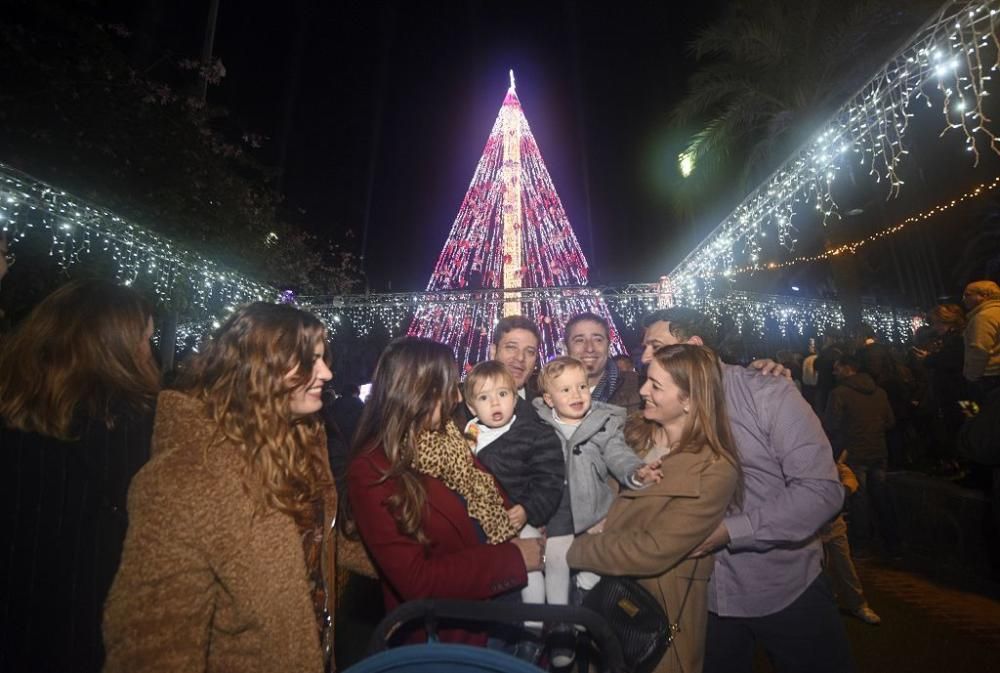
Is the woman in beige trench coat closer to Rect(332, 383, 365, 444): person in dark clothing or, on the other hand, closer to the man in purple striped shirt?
the man in purple striped shirt

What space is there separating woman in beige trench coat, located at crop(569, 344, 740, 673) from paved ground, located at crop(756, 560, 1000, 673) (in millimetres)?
→ 2495

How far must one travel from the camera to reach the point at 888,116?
548 cm

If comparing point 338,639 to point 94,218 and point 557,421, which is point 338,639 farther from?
point 94,218

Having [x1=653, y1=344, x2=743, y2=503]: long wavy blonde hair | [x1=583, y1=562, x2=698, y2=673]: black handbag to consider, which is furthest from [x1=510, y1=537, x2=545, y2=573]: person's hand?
[x1=653, y1=344, x2=743, y2=503]: long wavy blonde hair

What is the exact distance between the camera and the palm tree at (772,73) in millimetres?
10867

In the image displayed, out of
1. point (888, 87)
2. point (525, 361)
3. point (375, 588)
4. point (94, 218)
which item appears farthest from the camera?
point (94, 218)

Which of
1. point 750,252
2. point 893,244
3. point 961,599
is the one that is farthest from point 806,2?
point 893,244

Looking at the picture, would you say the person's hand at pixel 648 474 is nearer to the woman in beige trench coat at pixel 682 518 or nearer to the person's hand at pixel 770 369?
the woman in beige trench coat at pixel 682 518

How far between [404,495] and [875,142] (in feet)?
21.1

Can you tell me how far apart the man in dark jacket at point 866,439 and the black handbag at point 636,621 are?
18.8 feet

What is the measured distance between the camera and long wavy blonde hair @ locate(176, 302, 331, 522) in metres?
1.74

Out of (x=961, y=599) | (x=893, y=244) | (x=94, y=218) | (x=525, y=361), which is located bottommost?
(x=961, y=599)

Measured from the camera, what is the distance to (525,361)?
3.73 meters

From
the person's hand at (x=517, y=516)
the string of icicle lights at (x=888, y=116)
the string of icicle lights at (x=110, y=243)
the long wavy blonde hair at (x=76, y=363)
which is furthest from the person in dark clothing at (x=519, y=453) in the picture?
the string of icicle lights at (x=110, y=243)
